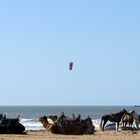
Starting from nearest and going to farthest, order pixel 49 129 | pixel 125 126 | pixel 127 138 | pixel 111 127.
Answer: pixel 127 138, pixel 49 129, pixel 125 126, pixel 111 127

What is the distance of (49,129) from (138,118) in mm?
8058

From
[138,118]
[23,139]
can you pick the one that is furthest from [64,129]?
[138,118]

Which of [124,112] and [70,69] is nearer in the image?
[70,69]

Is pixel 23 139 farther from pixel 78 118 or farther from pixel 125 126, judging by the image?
pixel 125 126

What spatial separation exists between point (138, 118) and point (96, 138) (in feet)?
39.5

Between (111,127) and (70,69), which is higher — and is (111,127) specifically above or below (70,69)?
below

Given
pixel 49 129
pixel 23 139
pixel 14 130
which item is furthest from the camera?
pixel 49 129

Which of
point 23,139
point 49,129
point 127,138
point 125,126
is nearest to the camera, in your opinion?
point 23,139

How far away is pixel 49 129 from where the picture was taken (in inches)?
1549

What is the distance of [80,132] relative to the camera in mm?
36844

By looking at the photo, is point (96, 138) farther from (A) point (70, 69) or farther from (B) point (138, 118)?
(B) point (138, 118)

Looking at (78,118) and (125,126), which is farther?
(125,126)

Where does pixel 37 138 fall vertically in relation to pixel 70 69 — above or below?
below

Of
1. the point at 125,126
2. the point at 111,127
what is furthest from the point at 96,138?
the point at 111,127
